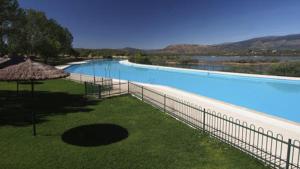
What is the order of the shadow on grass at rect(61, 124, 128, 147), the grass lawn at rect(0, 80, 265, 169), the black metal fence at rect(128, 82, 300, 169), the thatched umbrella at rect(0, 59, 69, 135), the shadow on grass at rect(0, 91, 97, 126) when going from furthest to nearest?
the shadow on grass at rect(0, 91, 97, 126) → the thatched umbrella at rect(0, 59, 69, 135) → the shadow on grass at rect(61, 124, 128, 147) → the grass lawn at rect(0, 80, 265, 169) → the black metal fence at rect(128, 82, 300, 169)

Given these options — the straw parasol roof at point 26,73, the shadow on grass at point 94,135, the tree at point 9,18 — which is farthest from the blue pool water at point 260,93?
the tree at point 9,18

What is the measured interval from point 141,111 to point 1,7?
22.4 meters

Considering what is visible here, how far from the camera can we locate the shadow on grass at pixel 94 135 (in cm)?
787

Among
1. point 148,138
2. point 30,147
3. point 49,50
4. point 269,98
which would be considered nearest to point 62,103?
point 30,147

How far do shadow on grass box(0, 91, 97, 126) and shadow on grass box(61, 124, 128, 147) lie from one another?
2340mm

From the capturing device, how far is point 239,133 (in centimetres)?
858

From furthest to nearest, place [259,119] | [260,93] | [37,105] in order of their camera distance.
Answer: [260,93], [37,105], [259,119]

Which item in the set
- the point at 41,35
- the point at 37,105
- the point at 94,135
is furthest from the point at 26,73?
the point at 41,35

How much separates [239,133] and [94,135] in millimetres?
5388

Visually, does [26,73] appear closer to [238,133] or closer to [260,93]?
[238,133]

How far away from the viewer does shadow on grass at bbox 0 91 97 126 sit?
34.2 feet

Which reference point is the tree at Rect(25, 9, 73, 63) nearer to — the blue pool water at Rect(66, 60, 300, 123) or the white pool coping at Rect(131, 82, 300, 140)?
the blue pool water at Rect(66, 60, 300, 123)

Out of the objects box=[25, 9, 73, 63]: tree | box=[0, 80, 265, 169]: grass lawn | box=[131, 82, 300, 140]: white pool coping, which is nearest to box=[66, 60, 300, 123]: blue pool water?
box=[131, 82, 300, 140]: white pool coping

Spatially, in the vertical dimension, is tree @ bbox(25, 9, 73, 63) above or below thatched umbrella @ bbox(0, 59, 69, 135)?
above
